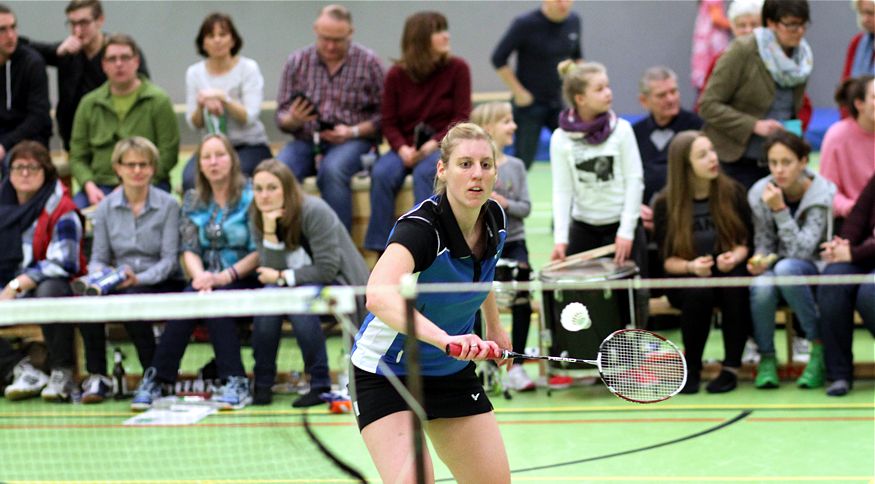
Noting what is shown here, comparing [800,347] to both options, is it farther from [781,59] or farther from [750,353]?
[781,59]

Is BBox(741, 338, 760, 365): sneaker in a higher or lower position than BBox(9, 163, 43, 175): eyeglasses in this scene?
lower

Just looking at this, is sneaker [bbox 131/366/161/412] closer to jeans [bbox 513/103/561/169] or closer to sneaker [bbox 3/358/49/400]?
sneaker [bbox 3/358/49/400]

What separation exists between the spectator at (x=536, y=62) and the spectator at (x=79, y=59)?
10.6 ft

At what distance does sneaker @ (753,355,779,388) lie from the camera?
27.5 ft

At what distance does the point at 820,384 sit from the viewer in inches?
Result: 331

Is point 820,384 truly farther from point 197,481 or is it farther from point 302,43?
point 302,43

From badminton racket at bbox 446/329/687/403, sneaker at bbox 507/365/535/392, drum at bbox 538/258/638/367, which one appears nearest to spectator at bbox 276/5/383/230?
sneaker at bbox 507/365/535/392

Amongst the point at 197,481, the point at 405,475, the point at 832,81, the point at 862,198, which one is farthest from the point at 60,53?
the point at 832,81

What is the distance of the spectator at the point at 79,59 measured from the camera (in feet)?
34.2

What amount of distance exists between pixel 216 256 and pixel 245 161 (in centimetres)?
120

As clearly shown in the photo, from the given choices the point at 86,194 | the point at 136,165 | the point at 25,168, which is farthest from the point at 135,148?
the point at 86,194

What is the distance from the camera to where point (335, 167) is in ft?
31.2

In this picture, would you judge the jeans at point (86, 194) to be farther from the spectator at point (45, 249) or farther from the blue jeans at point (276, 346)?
the blue jeans at point (276, 346)

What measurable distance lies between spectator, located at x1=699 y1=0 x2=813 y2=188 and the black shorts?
15.7 feet
